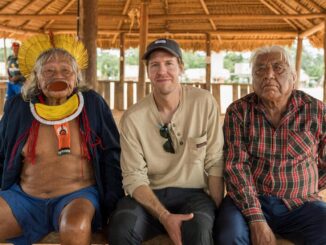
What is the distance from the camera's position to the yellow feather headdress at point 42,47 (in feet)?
10.1

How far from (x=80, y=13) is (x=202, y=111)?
11.4 ft

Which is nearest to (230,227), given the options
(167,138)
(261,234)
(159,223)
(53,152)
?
(261,234)

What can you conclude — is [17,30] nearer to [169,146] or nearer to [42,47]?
[42,47]

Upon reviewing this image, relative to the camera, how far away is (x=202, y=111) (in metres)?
2.74

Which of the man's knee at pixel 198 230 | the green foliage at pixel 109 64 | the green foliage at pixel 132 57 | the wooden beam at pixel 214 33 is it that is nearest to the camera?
the man's knee at pixel 198 230

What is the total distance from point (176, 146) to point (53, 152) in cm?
82

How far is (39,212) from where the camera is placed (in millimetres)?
2725

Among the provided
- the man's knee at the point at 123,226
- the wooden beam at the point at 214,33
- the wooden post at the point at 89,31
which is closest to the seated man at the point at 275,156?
the man's knee at the point at 123,226

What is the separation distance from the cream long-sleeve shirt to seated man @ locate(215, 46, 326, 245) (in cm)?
12

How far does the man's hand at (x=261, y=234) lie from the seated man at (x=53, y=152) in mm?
902

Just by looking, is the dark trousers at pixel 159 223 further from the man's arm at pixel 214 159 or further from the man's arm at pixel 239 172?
the man's arm at pixel 239 172

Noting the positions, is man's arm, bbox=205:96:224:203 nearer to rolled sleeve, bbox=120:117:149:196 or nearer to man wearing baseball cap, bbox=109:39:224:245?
man wearing baseball cap, bbox=109:39:224:245

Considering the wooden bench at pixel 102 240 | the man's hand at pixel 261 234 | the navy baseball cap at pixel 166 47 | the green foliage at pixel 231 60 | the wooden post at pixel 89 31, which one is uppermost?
the green foliage at pixel 231 60

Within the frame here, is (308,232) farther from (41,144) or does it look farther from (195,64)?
(195,64)
